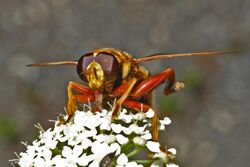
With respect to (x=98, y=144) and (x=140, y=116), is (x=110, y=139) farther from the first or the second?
(x=140, y=116)

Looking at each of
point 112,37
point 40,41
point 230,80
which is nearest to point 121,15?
point 112,37

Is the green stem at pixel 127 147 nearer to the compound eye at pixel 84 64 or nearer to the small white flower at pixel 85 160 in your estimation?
the small white flower at pixel 85 160

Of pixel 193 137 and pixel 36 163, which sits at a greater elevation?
pixel 36 163

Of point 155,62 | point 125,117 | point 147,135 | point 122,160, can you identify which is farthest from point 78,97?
point 155,62

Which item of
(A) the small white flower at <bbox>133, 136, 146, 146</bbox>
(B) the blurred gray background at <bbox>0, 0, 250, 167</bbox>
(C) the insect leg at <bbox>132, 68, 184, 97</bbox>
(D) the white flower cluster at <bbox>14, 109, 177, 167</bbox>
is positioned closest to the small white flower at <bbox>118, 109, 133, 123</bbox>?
(D) the white flower cluster at <bbox>14, 109, 177, 167</bbox>

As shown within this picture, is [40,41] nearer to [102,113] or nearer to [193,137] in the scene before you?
[193,137]

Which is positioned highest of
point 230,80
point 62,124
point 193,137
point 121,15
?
point 62,124
